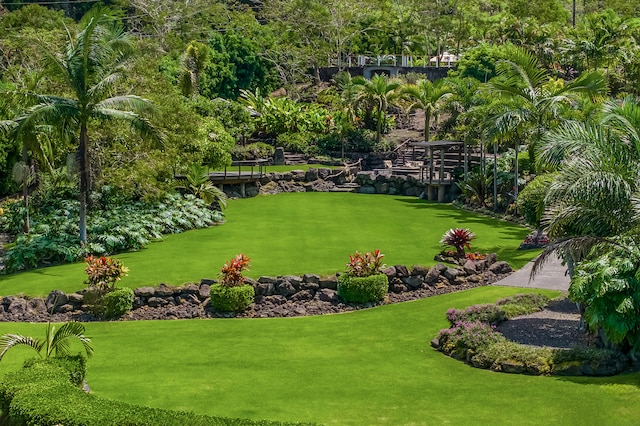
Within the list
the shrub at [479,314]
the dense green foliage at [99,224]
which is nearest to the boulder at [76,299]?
the dense green foliage at [99,224]

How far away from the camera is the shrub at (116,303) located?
26.9m

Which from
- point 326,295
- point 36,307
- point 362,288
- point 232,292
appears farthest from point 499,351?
point 36,307

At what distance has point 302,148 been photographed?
2410 inches

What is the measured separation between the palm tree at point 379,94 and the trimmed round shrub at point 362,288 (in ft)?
113

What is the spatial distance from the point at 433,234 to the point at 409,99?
28468 mm

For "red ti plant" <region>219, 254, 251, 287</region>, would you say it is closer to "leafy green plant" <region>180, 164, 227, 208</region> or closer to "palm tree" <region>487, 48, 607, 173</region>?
"palm tree" <region>487, 48, 607, 173</region>

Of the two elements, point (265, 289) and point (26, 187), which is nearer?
point (265, 289)

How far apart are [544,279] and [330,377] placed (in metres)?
10.8

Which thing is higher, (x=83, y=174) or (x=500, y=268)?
(x=83, y=174)

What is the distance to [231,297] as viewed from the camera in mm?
26953

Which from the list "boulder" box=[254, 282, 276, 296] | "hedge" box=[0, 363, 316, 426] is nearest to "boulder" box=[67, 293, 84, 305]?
"boulder" box=[254, 282, 276, 296]

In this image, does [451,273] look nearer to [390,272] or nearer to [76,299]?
[390,272]

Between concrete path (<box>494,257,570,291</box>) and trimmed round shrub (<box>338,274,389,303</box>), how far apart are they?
3.89m

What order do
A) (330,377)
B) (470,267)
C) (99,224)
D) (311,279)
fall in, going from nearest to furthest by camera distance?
(330,377) < (311,279) < (470,267) < (99,224)
